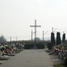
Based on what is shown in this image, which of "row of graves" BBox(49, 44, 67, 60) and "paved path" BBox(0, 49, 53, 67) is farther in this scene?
"row of graves" BBox(49, 44, 67, 60)

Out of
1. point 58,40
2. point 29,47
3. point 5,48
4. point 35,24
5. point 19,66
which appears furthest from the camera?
point 29,47

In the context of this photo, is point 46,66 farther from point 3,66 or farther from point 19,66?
point 3,66

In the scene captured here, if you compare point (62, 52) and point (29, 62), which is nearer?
point (29, 62)

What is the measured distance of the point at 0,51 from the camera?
26141 millimetres

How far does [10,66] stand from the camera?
16.2 m

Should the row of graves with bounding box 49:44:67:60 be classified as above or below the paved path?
above

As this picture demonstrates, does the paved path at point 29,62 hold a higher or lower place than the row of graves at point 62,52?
lower

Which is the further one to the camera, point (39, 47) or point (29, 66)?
point (39, 47)

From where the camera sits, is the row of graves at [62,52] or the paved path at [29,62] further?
the row of graves at [62,52]

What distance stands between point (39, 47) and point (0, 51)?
2828cm

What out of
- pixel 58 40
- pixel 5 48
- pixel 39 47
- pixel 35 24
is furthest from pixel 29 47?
pixel 5 48

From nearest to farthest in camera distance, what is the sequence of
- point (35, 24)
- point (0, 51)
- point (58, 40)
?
point (0, 51) → point (58, 40) → point (35, 24)

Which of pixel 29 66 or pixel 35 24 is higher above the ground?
pixel 35 24

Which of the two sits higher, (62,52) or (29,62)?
(62,52)
